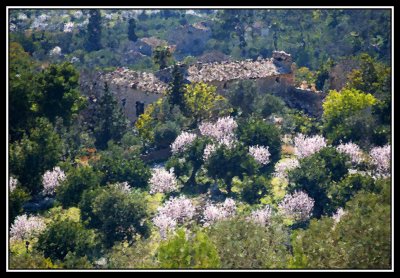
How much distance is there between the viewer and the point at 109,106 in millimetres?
63594

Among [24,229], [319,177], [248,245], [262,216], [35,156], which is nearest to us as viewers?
[248,245]

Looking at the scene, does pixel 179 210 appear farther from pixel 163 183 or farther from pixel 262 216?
pixel 163 183

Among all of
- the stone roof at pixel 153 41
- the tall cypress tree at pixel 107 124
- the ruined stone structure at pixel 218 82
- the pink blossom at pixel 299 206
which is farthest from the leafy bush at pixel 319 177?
the stone roof at pixel 153 41

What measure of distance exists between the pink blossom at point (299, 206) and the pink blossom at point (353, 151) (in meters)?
8.30

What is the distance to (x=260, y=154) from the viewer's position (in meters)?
53.2

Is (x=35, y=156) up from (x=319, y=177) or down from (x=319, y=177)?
down

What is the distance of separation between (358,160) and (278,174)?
597 cm

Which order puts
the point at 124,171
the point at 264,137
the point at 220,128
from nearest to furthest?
the point at 124,171 < the point at 264,137 < the point at 220,128

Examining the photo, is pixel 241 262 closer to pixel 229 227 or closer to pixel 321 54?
pixel 229 227

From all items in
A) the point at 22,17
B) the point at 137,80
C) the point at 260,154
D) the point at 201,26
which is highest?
the point at 260,154

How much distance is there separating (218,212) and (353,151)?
1408cm

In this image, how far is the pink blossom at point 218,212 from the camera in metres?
43.6

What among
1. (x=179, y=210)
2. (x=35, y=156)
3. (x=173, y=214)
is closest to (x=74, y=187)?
(x=35, y=156)
